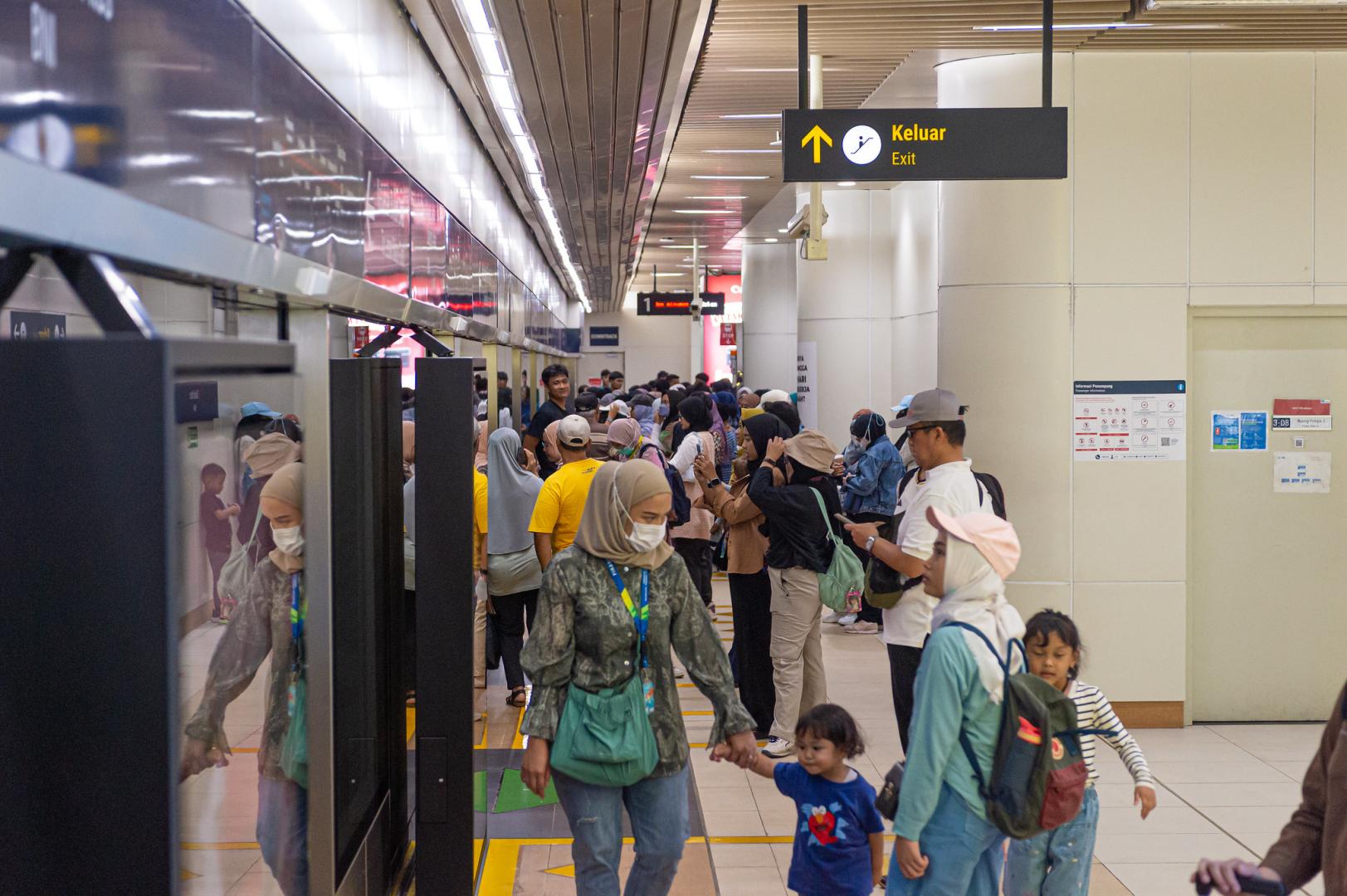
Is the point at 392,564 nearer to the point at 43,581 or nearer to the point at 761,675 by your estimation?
the point at 761,675

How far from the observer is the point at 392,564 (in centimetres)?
440

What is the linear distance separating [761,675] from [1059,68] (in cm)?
368

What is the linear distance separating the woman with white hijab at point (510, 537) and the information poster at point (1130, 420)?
9.99 ft

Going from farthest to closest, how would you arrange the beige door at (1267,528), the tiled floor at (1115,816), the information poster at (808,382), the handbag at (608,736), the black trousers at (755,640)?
the information poster at (808,382) → the beige door at (1267,528) → the black trousers at (755,640) → the tiled floor at (1115,816) → the handbag at (608,736)

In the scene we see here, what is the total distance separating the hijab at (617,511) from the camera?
352 cm

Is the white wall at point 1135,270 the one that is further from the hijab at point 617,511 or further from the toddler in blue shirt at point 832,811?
the hijab at point 617,511

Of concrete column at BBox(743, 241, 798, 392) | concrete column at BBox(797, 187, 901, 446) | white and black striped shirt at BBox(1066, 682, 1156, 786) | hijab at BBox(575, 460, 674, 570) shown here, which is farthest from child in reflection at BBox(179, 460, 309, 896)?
concrete column at BBox(743, 241, 798, 392)

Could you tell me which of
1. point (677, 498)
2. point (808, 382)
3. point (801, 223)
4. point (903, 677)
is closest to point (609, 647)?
point (903, 677)

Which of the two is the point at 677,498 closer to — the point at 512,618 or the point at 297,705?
the point at 512,618

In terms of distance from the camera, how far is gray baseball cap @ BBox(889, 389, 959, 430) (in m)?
4.53

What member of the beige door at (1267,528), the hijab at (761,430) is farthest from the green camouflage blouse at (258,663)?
the beige door at (1267,528)

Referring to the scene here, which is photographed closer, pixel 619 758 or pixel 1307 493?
pixel 619 758

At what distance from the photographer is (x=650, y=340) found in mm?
42500

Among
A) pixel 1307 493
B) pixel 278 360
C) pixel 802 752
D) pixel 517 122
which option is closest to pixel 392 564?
pixel 802 752
